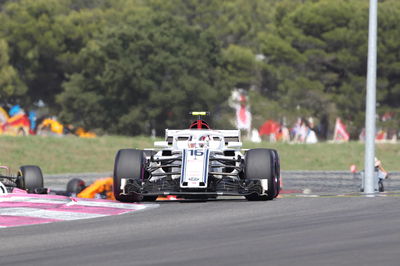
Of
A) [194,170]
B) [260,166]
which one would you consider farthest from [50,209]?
[260,166]

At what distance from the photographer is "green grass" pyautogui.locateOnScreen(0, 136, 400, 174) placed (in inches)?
2121

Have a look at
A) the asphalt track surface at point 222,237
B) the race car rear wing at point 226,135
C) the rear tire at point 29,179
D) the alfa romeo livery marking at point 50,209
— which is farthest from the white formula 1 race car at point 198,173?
the rear tire at point 29,179

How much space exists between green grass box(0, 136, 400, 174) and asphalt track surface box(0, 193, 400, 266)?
119 feet

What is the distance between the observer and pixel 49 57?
3027 inches

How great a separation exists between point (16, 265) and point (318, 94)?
55.5 meters

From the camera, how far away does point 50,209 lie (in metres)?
17.0

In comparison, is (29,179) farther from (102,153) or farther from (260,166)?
(102,153)

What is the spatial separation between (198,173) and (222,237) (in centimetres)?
559

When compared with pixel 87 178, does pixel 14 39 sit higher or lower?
higher

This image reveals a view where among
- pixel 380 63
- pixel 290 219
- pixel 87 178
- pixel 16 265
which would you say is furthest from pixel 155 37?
pixel 16 265

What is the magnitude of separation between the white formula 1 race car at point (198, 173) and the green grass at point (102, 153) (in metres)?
33.6

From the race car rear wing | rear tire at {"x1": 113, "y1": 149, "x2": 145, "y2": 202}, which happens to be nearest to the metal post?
the race car rear wing

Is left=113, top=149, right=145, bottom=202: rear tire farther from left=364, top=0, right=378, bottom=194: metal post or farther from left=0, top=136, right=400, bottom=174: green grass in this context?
left=0, top=136, right=400, bottom=174: green grass

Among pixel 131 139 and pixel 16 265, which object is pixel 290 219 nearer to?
pixel 16 265
